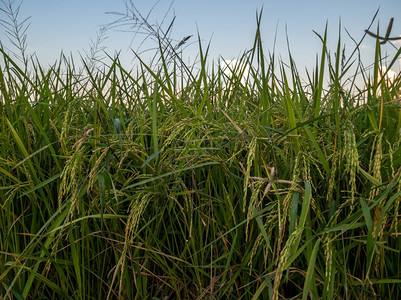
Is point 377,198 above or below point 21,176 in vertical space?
below

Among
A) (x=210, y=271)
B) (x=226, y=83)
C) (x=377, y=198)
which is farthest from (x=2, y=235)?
(x=377, y=198)

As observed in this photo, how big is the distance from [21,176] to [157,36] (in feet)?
2.51

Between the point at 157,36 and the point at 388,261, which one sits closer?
the point at 388,261

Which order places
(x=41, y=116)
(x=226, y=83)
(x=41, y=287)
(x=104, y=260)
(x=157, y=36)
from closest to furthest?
(x=104, y=260)
(x=41, y=287)
(x=157, y=36)
(x=41, y=116)
(x=226, y=83)

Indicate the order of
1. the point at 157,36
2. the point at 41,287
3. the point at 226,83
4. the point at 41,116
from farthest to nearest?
1. the point at 226,83
2. the point at 41,116
3. the point at 157,36
4. the point at 41,287

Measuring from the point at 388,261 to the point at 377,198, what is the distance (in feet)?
0.72

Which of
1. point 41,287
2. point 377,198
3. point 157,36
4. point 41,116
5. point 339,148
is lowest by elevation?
point 41,287

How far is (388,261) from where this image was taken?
4.54 feet

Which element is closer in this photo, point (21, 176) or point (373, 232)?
point (373, 232)

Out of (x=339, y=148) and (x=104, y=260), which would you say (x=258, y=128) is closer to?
(x=339, y=148)

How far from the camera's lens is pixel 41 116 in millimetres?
1936

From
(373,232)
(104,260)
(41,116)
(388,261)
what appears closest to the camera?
(373,232)

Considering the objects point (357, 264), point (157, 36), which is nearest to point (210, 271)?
point (357, 264)

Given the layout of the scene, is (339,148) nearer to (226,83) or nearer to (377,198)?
(377,198)
